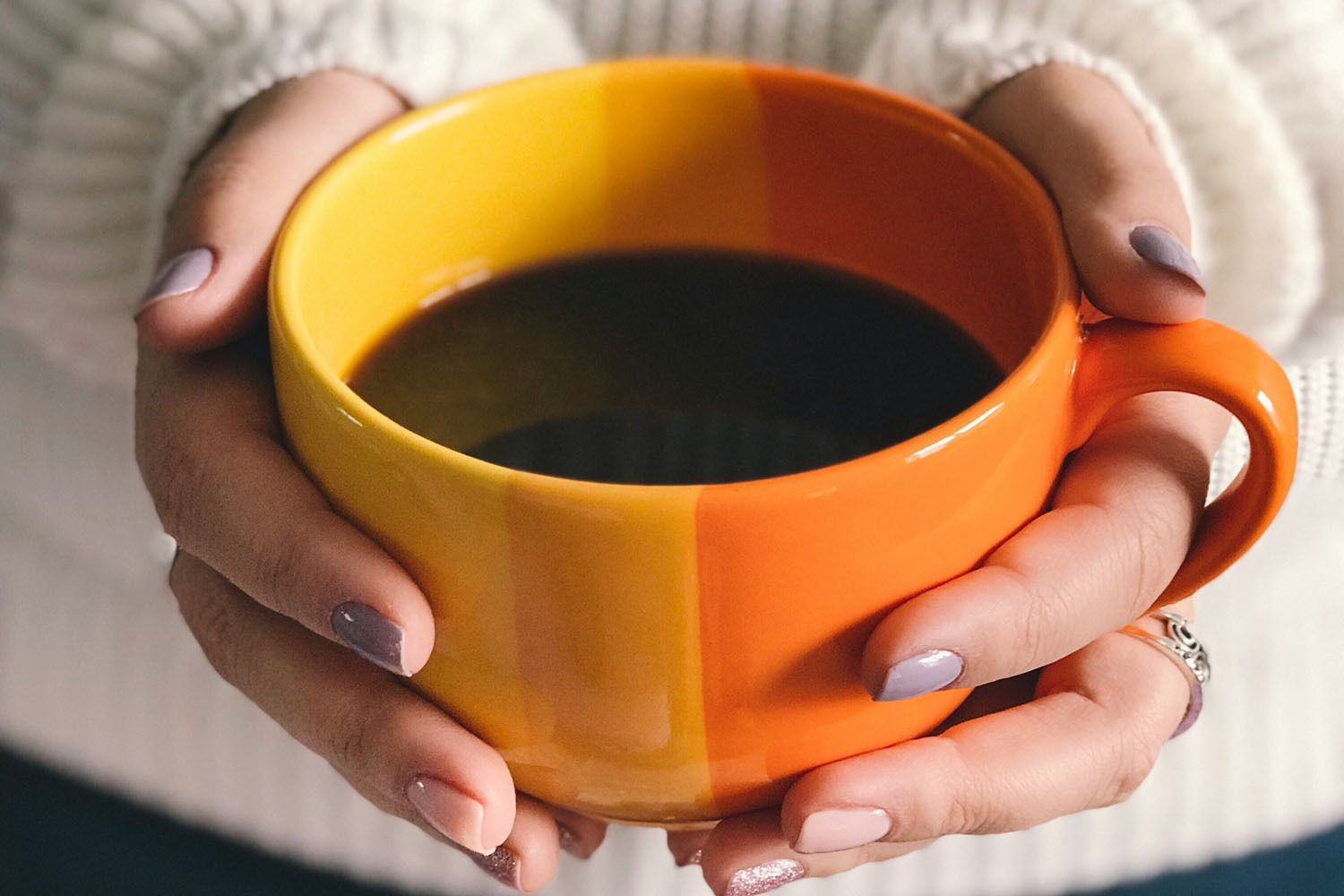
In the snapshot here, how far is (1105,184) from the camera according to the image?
48 cm

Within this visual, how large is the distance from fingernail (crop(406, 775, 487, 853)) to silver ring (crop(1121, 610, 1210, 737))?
330 mm

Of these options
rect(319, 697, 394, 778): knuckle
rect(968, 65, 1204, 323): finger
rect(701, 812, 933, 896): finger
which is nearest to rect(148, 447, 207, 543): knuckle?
rect(319, 697, 394, 778): knuckle

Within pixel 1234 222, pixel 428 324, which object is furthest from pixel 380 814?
pixel 1234 222

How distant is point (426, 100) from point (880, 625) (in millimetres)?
432

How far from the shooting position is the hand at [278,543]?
41 cm

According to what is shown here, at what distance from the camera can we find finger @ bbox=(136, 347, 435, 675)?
0.38 m

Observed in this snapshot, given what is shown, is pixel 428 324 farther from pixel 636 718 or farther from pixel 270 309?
pixel 636 718

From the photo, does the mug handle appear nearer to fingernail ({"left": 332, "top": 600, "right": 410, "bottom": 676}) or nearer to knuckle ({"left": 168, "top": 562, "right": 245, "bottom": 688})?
fingernail ({"left": 332, "top": 600, "right": 410, "bottom": 676})

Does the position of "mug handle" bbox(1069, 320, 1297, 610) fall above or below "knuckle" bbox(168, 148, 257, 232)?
above

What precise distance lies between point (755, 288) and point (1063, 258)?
0.69 ft

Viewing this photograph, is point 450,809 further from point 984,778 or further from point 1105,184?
Result: point 1105,184

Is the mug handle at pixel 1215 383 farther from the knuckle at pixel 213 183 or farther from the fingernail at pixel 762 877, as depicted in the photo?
the knuckle at pixel 213 183

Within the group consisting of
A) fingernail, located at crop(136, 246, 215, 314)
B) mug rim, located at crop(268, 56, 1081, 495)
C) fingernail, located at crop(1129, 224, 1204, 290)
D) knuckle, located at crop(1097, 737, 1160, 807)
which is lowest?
knuckle, located at crop(1097, 737, 1160, 807)

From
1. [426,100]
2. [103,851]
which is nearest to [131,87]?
[426,100]
